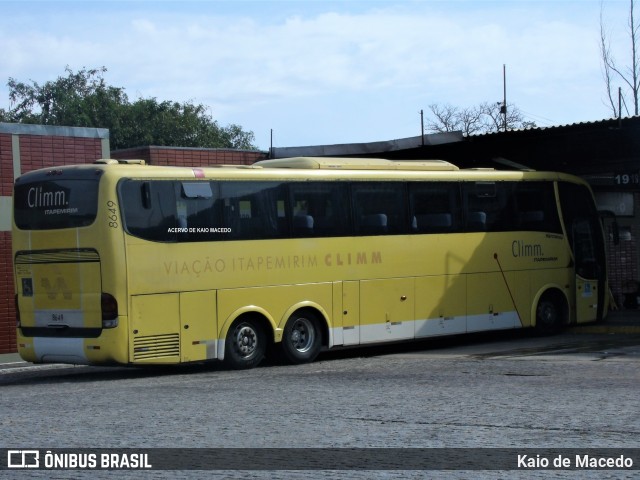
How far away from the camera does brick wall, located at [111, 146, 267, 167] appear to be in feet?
95.7

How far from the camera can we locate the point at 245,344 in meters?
18.5

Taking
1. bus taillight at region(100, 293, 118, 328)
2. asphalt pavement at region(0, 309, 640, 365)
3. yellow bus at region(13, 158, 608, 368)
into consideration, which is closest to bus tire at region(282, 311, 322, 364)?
yellow bus at region(13, 158, 608, 368)

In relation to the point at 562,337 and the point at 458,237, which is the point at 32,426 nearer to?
the point at 458,237

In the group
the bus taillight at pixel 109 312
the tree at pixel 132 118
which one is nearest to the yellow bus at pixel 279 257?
the bus taillight at pixel 109 312

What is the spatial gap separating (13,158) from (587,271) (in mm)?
13339

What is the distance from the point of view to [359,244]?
20.2 m

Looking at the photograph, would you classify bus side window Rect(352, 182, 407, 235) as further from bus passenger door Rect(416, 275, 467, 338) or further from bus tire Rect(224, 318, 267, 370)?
bus tire Rect(224, 318, 267, 370)

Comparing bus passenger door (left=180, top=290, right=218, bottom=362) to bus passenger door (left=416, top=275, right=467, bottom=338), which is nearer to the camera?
bus passenger door (left=180, top=290, right=218, bottom=362)

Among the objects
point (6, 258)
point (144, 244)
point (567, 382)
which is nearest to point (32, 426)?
point (144, 244)

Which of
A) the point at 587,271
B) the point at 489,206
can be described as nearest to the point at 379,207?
the point at 489,206

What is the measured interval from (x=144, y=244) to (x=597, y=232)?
12.1m

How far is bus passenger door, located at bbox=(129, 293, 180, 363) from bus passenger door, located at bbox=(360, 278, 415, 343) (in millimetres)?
4210

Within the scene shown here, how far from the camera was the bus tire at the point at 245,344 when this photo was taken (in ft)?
60.0

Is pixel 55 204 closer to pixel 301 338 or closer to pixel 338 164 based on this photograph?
pixel 301 338
